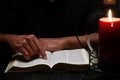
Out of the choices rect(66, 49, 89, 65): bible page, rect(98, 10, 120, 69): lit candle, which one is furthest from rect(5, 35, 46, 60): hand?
rect(98, 10, 120, 69): lit candle

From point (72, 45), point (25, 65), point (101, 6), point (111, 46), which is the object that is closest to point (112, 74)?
point (111, 46)

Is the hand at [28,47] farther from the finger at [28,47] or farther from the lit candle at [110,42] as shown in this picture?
the lit candle at [110,42]

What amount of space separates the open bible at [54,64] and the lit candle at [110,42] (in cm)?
10

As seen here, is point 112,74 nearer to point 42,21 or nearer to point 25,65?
point 25,65

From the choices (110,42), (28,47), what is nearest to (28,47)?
(28,47)

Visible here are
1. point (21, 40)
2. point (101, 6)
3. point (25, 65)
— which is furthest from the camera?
point (101, 6)

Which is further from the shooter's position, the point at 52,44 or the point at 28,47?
the point at 52,44

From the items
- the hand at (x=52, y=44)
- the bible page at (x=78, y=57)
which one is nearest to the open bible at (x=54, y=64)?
the bible page at (x=78, y=57)

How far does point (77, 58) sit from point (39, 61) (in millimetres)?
157

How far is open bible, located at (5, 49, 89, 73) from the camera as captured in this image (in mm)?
1146

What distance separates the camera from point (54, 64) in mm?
1150

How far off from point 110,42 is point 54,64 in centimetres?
23

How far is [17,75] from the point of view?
1.12 m

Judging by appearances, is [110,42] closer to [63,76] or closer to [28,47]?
[63,76]
